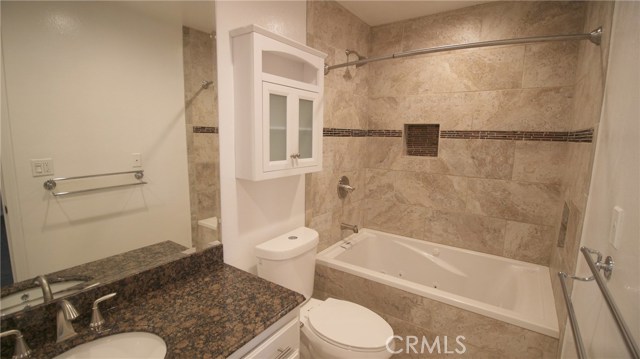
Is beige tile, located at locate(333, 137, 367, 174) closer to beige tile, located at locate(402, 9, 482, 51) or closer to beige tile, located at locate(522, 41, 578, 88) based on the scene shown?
beige tile, located at locate(402, 9, 482, 51)

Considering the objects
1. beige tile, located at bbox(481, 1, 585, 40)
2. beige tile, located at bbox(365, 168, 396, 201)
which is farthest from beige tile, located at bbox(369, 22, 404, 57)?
beige tile, located at bbox(365, 168, 396, 201)

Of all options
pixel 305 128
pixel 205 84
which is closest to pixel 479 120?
pixel 305 128

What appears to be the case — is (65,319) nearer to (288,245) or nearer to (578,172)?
(288,245)

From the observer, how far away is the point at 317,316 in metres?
1.61

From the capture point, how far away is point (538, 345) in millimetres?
1447

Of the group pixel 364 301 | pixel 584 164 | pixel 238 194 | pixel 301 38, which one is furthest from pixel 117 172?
pixel 584 164

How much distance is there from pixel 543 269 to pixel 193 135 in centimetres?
246

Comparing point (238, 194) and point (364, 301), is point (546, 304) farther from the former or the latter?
point (238, 194)

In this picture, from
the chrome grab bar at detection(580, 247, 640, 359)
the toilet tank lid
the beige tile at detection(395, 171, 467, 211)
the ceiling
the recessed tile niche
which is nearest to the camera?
the chrome grab bar at detection(580, 247, 640, 359)

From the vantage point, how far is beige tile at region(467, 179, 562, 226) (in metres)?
2.03

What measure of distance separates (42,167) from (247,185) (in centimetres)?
84

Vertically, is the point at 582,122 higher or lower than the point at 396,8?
lower

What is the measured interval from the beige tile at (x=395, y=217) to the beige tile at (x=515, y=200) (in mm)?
436

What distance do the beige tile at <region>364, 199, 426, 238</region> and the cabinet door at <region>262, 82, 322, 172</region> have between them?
1.21m
